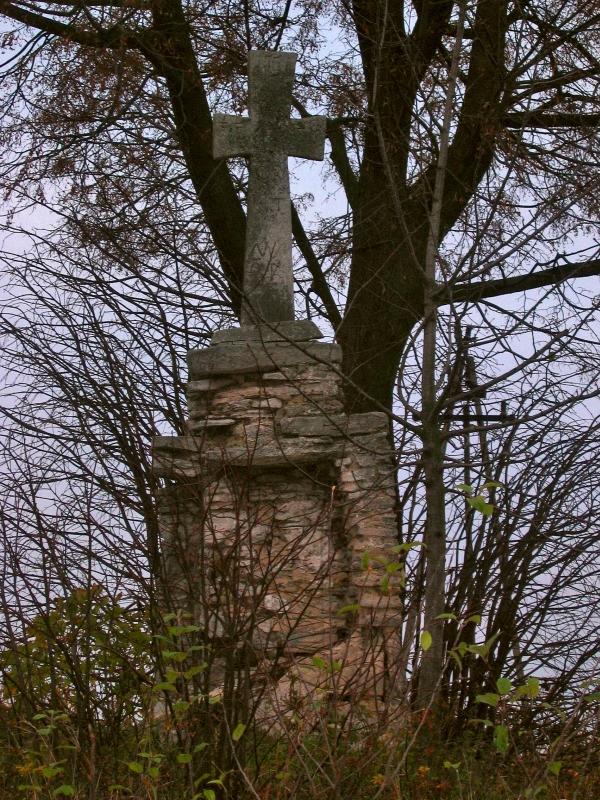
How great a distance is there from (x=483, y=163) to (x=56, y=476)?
4004 millimetres

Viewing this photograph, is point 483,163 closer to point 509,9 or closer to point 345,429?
point 509,9

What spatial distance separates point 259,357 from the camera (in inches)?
244

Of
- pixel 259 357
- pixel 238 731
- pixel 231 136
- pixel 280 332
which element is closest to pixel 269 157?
pixel 231 136

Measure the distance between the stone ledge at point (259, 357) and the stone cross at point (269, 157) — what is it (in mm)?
269

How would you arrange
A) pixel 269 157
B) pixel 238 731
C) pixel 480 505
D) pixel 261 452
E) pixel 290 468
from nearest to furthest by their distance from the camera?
1. pixel 238 731
2. pixel 480 505
3. pixel 261 452
4. pixel 290 468
5. pixel 269 157

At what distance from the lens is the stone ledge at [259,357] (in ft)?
20.3

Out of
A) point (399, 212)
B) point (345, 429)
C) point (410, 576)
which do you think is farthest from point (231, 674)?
point (399, 212)

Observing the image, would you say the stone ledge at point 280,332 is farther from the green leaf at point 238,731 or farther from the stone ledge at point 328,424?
the green leaf at point 238,731

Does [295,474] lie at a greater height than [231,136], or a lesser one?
lesser

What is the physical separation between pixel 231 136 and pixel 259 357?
4.80 ft

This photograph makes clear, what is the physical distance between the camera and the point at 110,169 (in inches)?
373

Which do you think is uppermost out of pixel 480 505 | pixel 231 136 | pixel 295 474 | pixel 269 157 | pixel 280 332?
pixel 231 136

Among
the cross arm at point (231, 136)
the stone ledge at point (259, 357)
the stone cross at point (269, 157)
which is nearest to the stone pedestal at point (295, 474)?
the stone ledge at point (259, 357)

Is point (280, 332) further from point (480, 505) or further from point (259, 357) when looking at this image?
point (480, 505)
